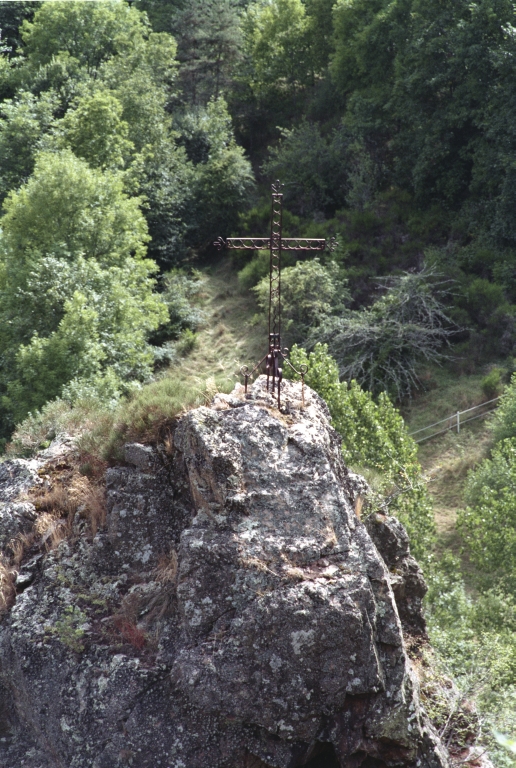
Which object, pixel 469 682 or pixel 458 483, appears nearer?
pixel 469 682

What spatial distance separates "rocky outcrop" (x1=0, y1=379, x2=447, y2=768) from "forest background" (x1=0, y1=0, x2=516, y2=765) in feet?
3.45

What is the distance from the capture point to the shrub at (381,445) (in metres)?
18.1

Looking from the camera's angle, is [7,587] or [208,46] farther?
[208,46]

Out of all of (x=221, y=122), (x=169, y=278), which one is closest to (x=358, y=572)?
(x=169, y=278)

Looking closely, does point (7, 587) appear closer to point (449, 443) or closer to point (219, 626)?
point (219, 626)

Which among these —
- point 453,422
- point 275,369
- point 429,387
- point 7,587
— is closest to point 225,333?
point 429,387

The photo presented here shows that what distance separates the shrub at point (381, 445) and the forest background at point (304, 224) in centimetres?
7

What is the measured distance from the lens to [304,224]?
37531 millimetres

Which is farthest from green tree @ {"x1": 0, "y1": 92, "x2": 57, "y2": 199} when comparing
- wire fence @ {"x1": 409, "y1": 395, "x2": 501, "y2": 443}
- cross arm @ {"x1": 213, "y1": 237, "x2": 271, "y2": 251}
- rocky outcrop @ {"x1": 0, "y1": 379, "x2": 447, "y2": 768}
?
rocky outcrop @ {"x1": 0, "y1": 379, "x2": 447, "y2": 768}

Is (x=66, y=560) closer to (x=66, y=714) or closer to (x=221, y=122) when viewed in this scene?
(x=66, y=714)

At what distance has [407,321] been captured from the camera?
30719 millimetres

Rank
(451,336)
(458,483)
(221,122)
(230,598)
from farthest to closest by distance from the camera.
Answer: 1. (221,122)
2. (451,336)
3. (458,483)
4. (230,598)

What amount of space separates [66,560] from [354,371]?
20.8 m

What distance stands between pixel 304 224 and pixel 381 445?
20.4 meters
